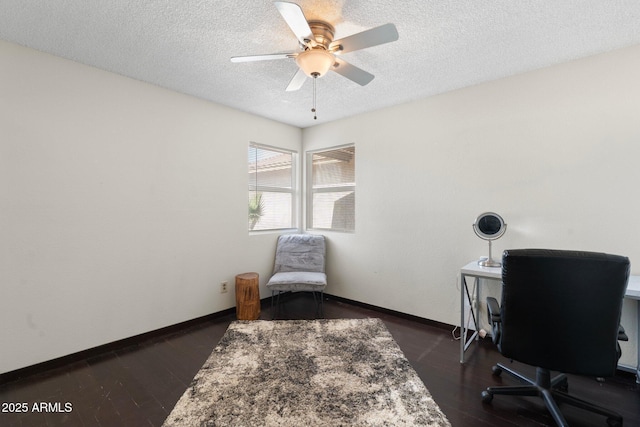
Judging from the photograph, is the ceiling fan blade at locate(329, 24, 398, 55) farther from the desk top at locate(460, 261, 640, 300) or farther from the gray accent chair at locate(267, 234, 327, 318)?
the gray accent chair at locate(267, 234, 327, 318)

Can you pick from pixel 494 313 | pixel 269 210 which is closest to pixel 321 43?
pixel 494 313

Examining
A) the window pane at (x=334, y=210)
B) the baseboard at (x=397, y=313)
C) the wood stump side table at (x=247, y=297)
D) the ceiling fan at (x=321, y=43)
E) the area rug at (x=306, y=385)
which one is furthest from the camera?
the window pane at (x=334, y=210)

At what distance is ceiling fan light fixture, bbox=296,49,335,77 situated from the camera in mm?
1728

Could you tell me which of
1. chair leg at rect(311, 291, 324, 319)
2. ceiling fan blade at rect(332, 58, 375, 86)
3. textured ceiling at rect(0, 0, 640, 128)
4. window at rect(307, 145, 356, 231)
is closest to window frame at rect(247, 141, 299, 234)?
window at rect(307, 145, 356, 231)

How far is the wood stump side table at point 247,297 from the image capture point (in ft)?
10.2

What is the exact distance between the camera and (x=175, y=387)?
1.98 m

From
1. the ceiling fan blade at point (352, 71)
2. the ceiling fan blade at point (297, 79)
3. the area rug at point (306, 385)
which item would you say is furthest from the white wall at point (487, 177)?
the area rug at point (306, 385)

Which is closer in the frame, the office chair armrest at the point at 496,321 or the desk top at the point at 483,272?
the office chair armrest at the point at 496,321

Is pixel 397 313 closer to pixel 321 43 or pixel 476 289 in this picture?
pixel 476 289

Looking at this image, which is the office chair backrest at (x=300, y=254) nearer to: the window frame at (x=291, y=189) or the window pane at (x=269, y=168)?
the window frame at (x=291, y=189)

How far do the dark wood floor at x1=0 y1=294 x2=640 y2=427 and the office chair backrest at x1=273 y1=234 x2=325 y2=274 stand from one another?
1240 millimetres

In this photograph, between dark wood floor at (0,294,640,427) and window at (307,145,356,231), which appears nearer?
dark wood floor at (0,294,640,427)

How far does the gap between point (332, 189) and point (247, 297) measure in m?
1.81

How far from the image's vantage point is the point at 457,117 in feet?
9.28
